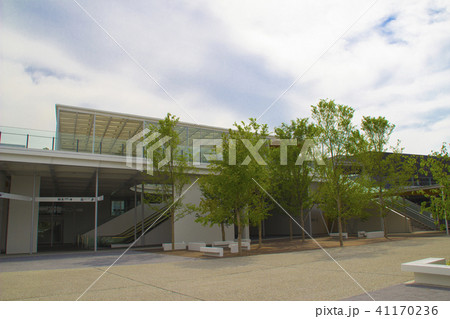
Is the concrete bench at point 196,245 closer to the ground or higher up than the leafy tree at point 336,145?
closer to the ground

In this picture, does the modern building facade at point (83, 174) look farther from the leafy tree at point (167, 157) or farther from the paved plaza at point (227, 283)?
the paved plaza at point (227, 283)

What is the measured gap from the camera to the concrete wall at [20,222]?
20297mm

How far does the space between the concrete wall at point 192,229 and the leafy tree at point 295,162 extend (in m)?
5.37

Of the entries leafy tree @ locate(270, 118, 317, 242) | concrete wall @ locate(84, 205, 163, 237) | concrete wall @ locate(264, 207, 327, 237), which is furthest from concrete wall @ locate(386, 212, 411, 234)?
concrete wall @ locate(84, 205, 163, 237)

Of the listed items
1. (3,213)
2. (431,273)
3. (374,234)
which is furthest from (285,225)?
(431,273)

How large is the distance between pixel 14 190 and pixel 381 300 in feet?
70.2

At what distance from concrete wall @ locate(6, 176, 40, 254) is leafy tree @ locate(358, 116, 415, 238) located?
71.4ft

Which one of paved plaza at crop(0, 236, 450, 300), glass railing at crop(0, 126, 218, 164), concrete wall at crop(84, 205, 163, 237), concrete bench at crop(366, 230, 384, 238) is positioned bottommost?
concrete bench at crop(366, 230, 384, 238)

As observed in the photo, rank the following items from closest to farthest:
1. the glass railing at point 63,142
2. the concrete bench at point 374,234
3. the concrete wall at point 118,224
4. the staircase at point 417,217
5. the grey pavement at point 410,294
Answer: the grey pavement at point 410,294 < the glass railing at point 63,142 < the concrete bench at point 374,234 < the concrete wall at point 118,224 < the staircase at point 417,217

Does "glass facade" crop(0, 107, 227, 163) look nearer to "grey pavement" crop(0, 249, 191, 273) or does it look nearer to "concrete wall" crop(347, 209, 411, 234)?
"grey pavement" crop(0, 249, 191, 273)

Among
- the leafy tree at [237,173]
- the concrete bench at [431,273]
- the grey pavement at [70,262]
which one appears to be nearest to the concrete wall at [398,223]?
the leafy tree at [237,173]

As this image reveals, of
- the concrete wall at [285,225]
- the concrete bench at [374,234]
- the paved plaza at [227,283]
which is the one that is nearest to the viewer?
the paved plaza at [227,283]

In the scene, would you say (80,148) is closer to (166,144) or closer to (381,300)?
(166,144)

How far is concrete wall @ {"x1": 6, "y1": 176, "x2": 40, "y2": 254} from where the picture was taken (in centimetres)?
2030
